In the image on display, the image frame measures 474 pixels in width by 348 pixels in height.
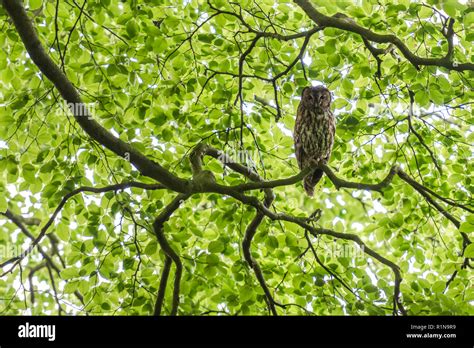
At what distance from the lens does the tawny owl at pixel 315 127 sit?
7.11 metres

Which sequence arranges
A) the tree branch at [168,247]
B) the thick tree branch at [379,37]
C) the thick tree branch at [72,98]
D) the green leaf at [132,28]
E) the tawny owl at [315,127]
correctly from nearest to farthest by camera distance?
A: the thick tree branch at [72,98], the tree branch at [168,247], the thick tree branch at [379,37], the green leaf at [132,28], the tawny owl at [315,127]

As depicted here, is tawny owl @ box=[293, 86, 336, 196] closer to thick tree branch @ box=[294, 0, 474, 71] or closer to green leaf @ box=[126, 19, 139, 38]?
thick tree branch @ box=[294, 0, 474, 71]

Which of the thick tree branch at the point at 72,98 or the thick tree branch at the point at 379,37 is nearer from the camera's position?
the thick tree branch at the point at 72,98

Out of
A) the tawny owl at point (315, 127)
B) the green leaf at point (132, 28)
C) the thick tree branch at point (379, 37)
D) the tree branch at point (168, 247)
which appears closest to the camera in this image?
the tree branch at point (168, 247)

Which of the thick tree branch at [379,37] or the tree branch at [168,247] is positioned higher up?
the thick tree branch at [379,37]

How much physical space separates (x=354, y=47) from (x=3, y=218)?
17.0 ft

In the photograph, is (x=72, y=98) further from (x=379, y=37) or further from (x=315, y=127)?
(x=315, y=127)

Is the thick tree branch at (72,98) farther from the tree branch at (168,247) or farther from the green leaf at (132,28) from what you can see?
the green leaf at (132,28)

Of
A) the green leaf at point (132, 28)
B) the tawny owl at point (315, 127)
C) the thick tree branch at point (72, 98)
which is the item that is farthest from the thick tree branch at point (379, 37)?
the thick tree branch at point (72, 98)

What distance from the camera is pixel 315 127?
282 inches

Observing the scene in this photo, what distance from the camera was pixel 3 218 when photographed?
8188 mm

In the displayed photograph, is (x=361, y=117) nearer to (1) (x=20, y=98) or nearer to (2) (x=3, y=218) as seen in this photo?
(1) (x=20, y=98)

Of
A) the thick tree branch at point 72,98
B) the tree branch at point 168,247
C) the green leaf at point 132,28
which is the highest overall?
the green leaf at point 132,28
